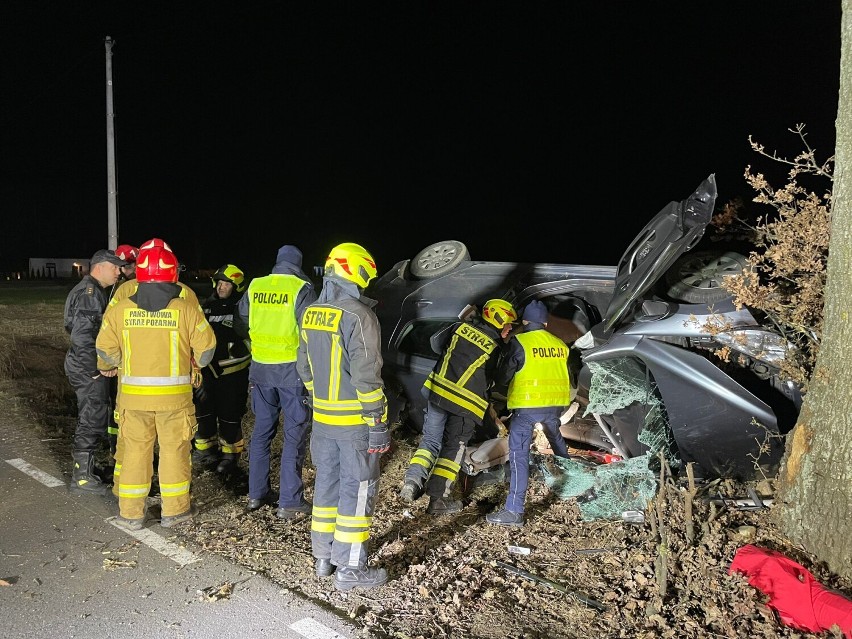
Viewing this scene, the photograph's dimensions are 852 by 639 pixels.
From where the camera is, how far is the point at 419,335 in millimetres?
6020

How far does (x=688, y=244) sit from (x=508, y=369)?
1.44 m

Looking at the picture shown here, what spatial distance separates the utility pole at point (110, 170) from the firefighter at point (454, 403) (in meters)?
9.00

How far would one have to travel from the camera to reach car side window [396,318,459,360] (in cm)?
587

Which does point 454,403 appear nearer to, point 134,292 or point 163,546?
point 163,546

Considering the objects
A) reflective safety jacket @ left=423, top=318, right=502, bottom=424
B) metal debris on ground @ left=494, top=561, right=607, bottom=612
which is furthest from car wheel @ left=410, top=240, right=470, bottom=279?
metal debris on ground @ left=494, top=561, right=607, bottom=612

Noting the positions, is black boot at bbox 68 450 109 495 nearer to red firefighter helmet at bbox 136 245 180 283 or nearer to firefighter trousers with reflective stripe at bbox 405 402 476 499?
red firefighter helmet at bbox 136 245 180 283

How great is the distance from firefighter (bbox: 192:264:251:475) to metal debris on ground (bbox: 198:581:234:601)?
2.04 m

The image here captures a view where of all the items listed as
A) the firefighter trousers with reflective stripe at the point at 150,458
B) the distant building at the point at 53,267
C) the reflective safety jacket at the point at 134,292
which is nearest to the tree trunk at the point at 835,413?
the firefighter trousers with reflective stripe at the point at 150,458

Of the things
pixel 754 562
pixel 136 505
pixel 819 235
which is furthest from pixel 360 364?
pixel 819 235

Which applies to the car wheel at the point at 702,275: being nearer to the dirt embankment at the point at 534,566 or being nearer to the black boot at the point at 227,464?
the dirt embankment at the point at 534,566

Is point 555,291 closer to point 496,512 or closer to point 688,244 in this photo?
point 688,244

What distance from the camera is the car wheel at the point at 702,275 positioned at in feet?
15.5

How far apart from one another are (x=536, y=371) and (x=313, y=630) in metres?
2.27

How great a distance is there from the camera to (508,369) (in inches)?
186
